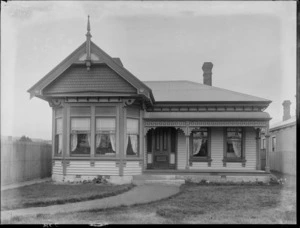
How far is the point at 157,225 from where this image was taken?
7.61m

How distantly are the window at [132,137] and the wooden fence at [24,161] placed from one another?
4570mm

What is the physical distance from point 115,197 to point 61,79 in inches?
274

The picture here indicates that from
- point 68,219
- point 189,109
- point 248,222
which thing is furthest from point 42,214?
point 189,109

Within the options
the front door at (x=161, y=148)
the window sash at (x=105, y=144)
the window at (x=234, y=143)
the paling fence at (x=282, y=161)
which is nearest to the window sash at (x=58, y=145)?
the window sash at (x=105, y=144)

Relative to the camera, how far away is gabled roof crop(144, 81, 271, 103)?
19188 mm

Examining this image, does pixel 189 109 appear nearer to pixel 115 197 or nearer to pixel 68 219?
pixel 115 197

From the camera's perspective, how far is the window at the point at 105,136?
16.4 metres

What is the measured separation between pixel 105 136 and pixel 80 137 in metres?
1.18

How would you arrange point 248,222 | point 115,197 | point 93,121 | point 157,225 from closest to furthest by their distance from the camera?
1. point 157,225
2. point 248,222
3. point 115,197
4. point 93,121

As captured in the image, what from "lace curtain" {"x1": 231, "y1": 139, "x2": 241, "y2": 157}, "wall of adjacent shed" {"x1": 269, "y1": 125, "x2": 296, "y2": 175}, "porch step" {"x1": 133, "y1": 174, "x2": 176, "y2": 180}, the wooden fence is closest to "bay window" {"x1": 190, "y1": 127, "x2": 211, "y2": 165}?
"lace curtain" {"x1": 231, "y1": 139, "x2": 241, "y2": 157}

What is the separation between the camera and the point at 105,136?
54.0 feet

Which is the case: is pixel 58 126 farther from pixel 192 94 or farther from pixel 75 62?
pixel 192 94

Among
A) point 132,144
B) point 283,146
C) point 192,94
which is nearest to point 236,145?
point 192,94

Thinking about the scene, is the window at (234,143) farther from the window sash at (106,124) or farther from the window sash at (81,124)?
the window sash at (81,124)
